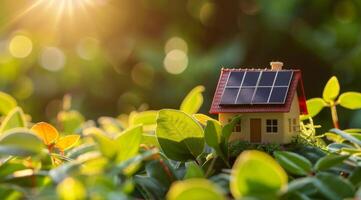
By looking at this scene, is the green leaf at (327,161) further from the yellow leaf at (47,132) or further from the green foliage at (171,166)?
the yellow leaf at (47,132)

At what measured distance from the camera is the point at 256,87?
2.58 feet

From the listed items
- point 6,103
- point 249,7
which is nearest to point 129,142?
point 6,103

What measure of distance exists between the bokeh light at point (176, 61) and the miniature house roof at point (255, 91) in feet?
4.10

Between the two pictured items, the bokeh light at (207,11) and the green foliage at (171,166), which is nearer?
the green foliage at (171,166)

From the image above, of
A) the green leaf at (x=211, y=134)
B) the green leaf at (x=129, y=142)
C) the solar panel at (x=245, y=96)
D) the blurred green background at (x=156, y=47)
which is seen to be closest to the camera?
the green leaf at (x=129, y=142)

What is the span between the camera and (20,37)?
2.33 meters

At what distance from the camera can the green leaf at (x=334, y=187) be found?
51cm

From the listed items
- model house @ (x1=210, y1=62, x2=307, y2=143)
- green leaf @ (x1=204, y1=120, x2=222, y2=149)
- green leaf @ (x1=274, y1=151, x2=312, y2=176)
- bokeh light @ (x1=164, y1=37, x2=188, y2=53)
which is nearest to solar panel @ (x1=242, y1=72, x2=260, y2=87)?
model house @ (x1=210, y1=62, x2=307, y2=143)

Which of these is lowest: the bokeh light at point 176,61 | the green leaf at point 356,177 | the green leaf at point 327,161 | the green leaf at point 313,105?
the green leaf at point 356,177

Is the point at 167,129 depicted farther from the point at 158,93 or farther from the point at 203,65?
the point at 158,93

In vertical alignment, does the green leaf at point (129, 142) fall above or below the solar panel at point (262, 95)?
below

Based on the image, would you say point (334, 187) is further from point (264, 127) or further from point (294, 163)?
point (264, 127)

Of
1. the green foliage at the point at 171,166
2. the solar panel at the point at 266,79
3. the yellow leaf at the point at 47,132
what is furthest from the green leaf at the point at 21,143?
the solar panel at the point at 266,79

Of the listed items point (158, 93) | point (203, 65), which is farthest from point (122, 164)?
point (158, 93)
